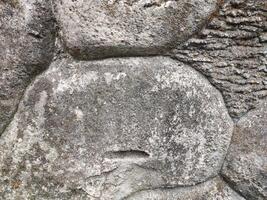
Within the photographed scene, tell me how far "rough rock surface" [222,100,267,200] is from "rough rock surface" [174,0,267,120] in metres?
0.03

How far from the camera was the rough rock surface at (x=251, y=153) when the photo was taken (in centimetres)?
113

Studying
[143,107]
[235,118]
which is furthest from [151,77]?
[235,118]

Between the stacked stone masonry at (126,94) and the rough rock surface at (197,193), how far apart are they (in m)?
0.04

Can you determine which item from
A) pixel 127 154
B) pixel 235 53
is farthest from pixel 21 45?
pixel 235 53

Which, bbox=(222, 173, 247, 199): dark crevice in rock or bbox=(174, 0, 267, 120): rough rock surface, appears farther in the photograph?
bbox=(222, 173, 247, 199): dark crevice in rock

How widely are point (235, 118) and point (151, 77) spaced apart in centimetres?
24

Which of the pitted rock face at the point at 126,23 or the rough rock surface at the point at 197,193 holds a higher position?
the pitted rock face at the point at 126,23

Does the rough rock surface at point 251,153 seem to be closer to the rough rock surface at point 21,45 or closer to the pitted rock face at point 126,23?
the pitted rock face at point 126,23

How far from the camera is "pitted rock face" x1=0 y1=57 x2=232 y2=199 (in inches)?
41.8

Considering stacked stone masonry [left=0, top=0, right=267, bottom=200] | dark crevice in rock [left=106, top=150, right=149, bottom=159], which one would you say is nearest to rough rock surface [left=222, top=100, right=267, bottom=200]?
stacked stone masonry [left=0, top=0, right=267, bottom=200]

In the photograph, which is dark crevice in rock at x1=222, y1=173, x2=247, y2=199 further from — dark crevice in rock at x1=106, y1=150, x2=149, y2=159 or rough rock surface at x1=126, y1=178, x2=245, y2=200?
dark crevice in rock at x1=106, y1=150, x2=149, y2=159

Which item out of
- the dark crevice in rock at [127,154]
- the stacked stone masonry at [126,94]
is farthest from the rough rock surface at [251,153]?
the dark crevice in rock at [127,154]

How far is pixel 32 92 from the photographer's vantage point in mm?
1065

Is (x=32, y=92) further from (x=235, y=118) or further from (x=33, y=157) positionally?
(x=235, y=118)
